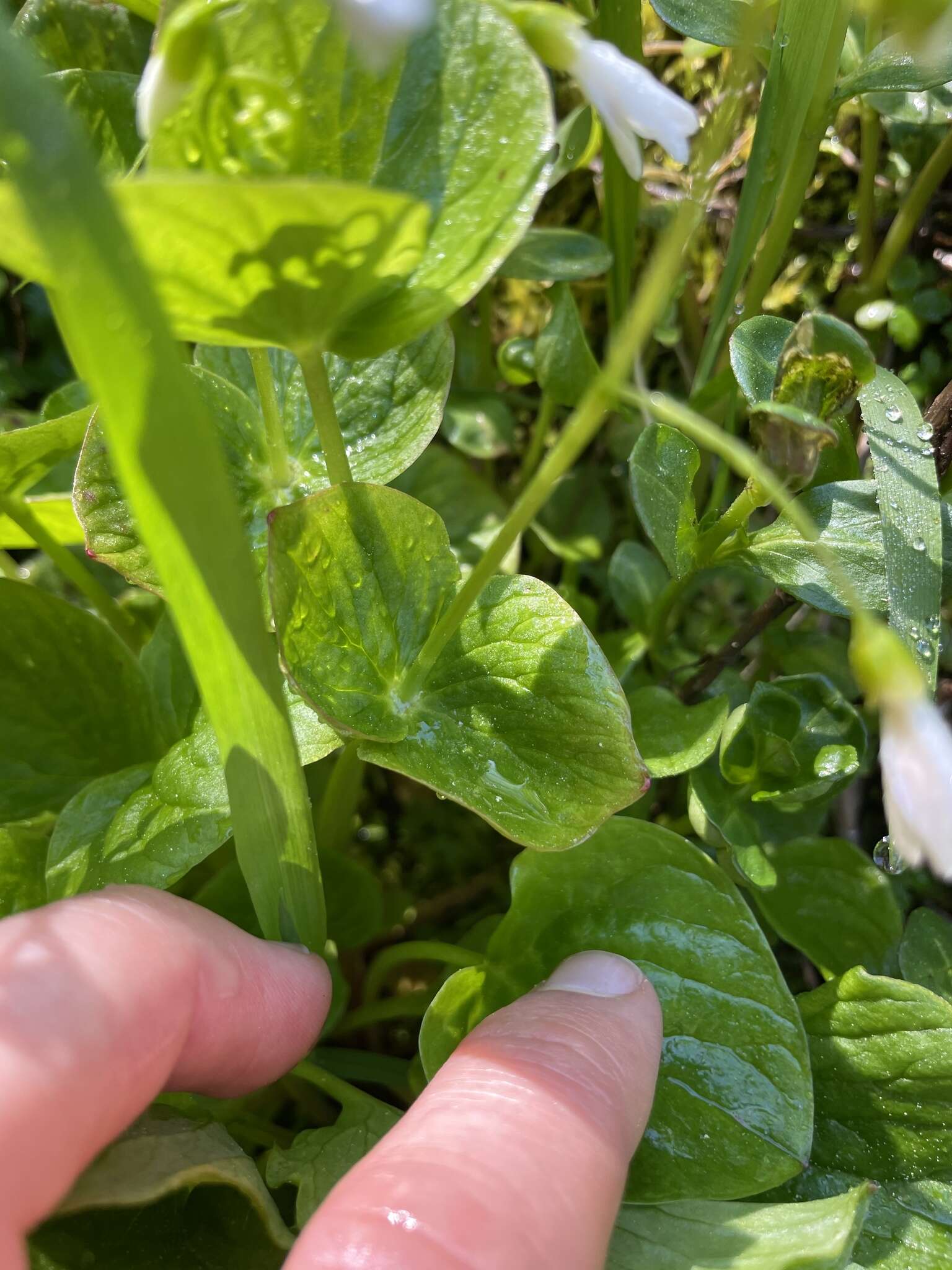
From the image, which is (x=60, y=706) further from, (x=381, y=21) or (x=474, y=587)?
(x=381, y=21)

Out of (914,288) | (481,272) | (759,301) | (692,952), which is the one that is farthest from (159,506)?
(914,288)

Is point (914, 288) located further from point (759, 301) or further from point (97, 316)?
point (97, 316)

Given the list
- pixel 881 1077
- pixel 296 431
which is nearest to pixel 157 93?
pixel 296 431

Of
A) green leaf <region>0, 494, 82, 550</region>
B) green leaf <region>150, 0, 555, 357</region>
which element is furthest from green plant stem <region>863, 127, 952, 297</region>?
green leaf <region>0, 494, 82, 550</region>

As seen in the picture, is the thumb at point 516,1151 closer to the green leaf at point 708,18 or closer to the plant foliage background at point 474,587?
the plant foliage background at point 474,587

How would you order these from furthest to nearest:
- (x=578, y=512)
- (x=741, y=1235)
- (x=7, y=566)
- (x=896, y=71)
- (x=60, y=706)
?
1. (x=578, y=512)
2. (x=7, y=566)
3. (x=60, y=706)
4. (x=896, y=71)
5. (x=741, y=1235)

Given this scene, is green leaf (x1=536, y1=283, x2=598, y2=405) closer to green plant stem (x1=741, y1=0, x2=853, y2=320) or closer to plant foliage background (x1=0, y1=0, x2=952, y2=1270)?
plant foliage background (x1=0, y1=0, x2=952, y2=1270)
